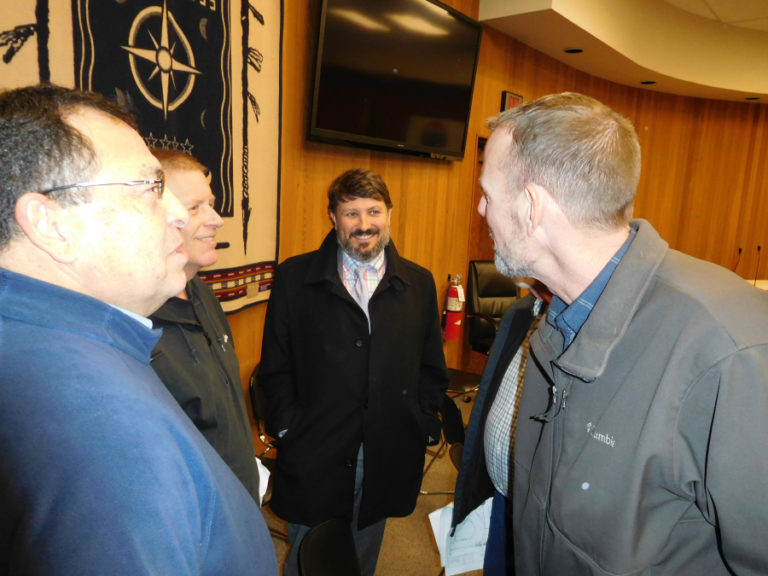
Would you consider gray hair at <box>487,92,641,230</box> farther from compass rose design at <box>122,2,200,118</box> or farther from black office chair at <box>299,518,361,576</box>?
compass rose design at <box>122,2,200,118</box>

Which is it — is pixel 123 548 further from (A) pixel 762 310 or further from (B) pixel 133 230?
(A) pixel 762 310

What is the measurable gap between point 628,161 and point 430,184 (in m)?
3.03

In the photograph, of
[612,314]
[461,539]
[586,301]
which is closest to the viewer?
[612,314]

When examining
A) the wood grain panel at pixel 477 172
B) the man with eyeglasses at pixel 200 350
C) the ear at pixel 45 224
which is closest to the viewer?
the ear at pixel 45 224

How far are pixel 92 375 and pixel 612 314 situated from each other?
0.88 meters

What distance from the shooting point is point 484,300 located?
14.5ft

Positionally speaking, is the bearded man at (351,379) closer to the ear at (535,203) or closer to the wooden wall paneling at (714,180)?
the ear at (535,203)

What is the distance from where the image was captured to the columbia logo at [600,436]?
0.86 m

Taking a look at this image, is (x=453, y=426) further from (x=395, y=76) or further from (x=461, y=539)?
(x=395, y=76)

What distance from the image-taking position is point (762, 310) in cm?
81

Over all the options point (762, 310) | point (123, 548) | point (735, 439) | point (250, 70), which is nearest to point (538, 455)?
point (735, 439)

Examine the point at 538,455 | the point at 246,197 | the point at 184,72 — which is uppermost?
the point at 184,72

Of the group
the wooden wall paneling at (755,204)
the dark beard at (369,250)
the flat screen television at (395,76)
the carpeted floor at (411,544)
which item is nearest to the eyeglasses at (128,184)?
the dark beard at (369,250)

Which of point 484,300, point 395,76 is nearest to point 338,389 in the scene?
point 395,76
